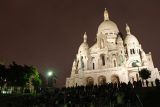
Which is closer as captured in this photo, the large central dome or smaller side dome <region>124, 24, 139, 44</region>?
smaller side dome <region>124, 24, 139, 44</region>

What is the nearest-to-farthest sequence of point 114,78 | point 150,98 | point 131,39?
point 150,98 → point 114,78 → point 131,39

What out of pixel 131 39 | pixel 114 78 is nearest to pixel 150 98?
pixel 114 78

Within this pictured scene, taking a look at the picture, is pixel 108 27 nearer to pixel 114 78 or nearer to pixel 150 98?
pixel 114 78

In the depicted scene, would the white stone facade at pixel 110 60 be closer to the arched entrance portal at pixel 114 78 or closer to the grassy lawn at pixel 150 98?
the arched entrance portal at pixel 114 78

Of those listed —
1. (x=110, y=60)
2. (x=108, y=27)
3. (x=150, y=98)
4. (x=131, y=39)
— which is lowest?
(x=150, y=98)

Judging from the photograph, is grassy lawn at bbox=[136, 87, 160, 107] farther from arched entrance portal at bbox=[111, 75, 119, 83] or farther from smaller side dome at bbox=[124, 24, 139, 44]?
smaller side dome at bbox=[124, 24, 139, 44]

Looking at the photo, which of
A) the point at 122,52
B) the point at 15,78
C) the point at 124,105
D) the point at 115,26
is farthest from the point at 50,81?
the point at 124,105

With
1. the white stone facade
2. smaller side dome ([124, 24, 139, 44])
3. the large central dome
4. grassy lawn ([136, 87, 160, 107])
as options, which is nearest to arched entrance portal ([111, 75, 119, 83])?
the white stone facade

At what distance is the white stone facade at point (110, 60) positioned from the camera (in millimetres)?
58812

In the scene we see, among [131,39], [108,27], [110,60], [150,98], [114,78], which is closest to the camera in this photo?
[150,98]

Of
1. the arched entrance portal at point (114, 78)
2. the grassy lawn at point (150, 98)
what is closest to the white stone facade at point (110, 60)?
the arched entrance portal at point (114, 78)

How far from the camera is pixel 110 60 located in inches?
2488

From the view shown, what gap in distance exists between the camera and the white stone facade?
5881cm

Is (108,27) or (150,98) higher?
(108,27)
